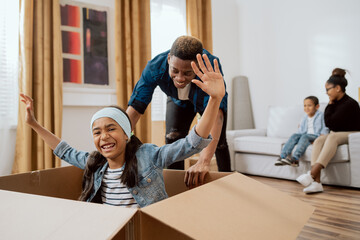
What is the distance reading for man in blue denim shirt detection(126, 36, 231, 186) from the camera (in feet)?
3.39

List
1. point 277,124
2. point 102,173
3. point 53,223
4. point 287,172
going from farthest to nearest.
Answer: point 277,124
point 287,172
point 102,173
point 53,223

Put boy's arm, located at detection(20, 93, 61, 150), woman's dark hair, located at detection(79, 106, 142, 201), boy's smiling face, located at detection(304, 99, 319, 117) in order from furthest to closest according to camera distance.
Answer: boy's smiling face, located at detection(304, 99, 319, 117) < boy's arm, located at detection(20, 93, 61, 150) < woman's dark hair, located at detection(79, 106, 142, 201)

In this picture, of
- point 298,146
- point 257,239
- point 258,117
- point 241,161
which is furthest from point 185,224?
point 258,117

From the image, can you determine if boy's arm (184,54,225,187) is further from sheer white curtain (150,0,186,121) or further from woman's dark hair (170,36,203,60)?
sheer white curtain (150,0,186,121)

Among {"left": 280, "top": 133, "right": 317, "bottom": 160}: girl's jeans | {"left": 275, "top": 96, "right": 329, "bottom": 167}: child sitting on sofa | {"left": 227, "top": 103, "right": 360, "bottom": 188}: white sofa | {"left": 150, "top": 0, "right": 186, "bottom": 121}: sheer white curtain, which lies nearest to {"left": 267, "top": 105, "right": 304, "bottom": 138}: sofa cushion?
{"left": 227, "top": 103, "right": 360, "bottom": 188}: white sofa

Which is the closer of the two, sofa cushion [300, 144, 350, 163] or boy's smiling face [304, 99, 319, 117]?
sofa cushion [300, 144, 350, 163]

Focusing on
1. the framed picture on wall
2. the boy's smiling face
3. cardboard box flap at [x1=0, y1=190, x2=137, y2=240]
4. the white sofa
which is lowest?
the white sofa

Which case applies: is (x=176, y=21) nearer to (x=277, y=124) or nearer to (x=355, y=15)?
(x=277, y=124)

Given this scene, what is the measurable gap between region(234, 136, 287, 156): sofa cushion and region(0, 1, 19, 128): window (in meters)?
2.35

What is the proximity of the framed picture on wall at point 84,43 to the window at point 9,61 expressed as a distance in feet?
1.30

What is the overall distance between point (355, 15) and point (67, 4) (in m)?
3.14

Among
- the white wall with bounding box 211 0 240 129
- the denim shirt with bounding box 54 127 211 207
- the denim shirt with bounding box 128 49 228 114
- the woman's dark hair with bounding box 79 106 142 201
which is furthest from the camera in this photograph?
the white wall with bounding box 211 0 240 129

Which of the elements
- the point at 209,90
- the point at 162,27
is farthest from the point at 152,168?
the point at 162,27

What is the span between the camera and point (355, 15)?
3236 millimetres
